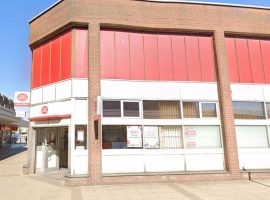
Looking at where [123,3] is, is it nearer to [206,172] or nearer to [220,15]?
[220,15]

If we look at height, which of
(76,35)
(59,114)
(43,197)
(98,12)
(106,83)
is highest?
(98,12)

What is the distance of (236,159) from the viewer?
11477 mm

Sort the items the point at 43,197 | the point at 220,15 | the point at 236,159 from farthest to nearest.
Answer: the point at 220,15 < the point at 236,159 < the point at 43,197

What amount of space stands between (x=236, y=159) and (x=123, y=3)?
8.95m

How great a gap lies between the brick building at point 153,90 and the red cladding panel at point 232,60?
2.1 inches

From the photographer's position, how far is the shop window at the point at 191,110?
39.1 ft

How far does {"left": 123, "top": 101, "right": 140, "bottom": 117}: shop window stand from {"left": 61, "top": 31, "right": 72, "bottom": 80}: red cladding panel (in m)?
2.96

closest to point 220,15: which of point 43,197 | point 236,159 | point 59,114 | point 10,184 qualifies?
point 236,159

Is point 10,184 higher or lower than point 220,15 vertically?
lower

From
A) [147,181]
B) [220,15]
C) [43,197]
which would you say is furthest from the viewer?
[220,15]

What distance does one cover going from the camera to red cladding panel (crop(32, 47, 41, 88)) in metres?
13.2

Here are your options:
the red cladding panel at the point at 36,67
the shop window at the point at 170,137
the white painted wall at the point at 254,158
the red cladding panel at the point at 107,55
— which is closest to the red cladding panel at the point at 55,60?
the red cladding panel at the point at 36,67

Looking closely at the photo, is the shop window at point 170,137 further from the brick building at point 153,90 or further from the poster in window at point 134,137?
the poster in window at point 134,137

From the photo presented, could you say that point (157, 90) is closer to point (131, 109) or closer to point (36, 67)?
point (131, 109)
